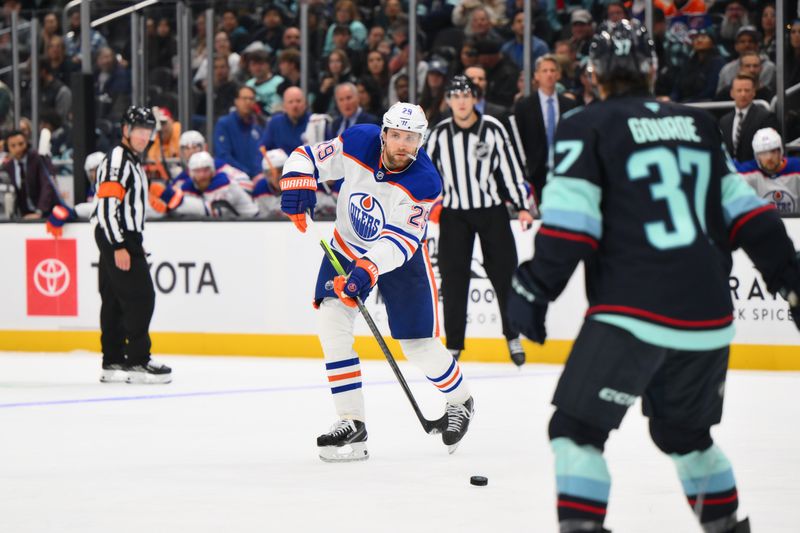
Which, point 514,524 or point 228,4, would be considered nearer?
point 514,524

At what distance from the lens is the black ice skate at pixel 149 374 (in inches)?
281

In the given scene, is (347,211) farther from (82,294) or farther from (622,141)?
(82,294)

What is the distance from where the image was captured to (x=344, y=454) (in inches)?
180

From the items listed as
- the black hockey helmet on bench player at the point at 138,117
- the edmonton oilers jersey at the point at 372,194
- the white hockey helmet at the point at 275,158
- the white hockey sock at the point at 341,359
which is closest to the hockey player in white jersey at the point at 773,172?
the white hockey helmet at the point at 275,158

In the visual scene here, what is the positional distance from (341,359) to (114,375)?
2902 millimetres

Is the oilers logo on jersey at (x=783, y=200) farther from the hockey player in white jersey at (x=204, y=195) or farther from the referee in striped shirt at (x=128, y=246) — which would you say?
the referee in striped shirt at (x=128, y=246)

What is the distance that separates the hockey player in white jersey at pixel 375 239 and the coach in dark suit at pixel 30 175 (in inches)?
200

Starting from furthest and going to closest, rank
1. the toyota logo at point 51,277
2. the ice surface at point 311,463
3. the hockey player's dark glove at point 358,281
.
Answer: the toyota logo at point 51,277
the hockey player's dark glove at point 358,281
the ice surface at point 311,463

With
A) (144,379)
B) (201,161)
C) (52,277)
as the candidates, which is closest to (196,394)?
(144,379)

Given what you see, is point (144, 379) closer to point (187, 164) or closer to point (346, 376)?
point (187, 164)

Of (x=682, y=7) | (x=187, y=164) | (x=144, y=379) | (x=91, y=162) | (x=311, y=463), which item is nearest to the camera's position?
(x=311, y=463)

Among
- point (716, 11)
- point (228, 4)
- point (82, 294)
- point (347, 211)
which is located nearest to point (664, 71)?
point (716, 11)

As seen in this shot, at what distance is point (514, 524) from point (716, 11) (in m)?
6.57

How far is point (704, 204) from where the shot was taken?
2.73 m
